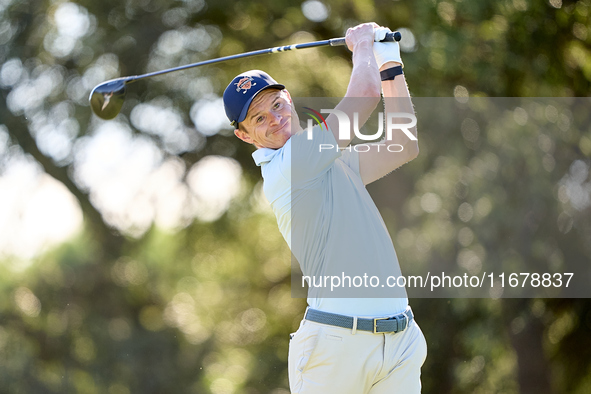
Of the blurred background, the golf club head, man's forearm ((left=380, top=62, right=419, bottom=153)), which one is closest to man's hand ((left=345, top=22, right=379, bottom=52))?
man's forearm ((left=380, top=62, right=419, bottom=153))

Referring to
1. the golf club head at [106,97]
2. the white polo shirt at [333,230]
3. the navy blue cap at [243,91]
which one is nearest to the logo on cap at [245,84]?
the navy blue cap at [243,91]

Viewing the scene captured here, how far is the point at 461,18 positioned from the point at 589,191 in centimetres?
218

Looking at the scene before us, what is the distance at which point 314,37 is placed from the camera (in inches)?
288

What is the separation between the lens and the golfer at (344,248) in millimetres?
2160

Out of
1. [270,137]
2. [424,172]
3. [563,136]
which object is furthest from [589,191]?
[270,137]

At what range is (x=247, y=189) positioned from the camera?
26.5ft

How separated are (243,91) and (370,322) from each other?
0.92 meters

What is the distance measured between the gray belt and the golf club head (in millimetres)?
2648

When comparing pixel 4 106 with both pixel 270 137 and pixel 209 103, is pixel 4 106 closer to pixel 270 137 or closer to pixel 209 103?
pixel 209 103

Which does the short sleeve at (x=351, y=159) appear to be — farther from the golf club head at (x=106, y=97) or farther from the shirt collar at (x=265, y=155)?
the golf club head at (x=106, y=97)

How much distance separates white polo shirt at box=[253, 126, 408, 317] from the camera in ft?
7.21

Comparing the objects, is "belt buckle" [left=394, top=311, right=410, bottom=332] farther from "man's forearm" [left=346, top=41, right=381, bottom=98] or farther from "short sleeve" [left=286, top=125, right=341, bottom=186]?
"man's forearm" [left=346, top=41, right=381, bottom=98]

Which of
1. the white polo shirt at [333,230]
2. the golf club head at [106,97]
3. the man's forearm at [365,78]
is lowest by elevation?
the golf club head at [106,97]

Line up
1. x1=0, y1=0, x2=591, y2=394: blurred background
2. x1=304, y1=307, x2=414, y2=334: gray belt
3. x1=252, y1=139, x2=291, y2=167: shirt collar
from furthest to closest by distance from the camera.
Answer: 1. x1=0, y1=0, x2=591, y2=394: blurred background
2. x1=252, y1=139, x2=291, y2=167: shirt collar
3. x1=304, y1=307, x2=414, y2=334: gray belt
